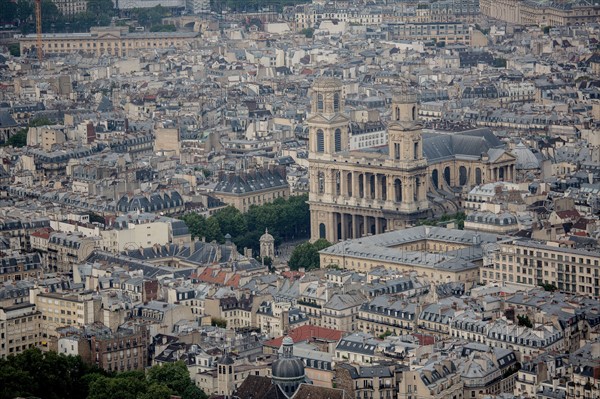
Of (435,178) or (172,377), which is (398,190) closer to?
(435,178)

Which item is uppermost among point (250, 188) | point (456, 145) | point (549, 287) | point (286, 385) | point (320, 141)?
point (320, 141)

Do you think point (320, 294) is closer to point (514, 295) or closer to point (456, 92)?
point (514, 295)

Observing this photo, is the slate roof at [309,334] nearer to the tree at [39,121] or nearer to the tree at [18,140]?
the tree at [18,140]

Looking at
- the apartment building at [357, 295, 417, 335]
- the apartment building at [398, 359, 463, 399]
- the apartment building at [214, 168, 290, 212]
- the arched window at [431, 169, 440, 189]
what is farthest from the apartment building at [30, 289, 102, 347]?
the arched window at [431, 169, 440, 189]

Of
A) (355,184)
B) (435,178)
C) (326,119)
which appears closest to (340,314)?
(355,184)

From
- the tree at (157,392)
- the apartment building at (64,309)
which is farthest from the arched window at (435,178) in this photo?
the tree at (157,392)

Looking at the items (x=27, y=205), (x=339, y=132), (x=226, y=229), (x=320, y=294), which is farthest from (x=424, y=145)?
(x=320, y=294)
